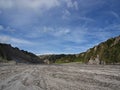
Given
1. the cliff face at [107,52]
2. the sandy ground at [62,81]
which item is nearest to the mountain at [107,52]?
the cliff face at [107,52]

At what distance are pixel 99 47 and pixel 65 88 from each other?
147 meters

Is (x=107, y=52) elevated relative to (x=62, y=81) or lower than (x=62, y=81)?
elevated

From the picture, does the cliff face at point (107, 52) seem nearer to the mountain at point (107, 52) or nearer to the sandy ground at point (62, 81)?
the mountain at point (107, 52)

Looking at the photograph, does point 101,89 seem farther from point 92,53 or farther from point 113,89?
point 92,53

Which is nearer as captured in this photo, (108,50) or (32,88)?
(32,88)

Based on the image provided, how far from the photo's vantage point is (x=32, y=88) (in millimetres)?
13969

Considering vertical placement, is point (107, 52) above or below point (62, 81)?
above

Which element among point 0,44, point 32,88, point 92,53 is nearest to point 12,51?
point 0,44

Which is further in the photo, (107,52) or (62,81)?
(107,52)

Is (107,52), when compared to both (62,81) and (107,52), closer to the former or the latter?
(107,52)

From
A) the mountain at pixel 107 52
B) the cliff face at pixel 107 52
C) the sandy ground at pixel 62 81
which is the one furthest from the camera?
the cliff face at pixel 107 52

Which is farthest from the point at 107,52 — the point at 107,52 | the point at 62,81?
the point at 62,81

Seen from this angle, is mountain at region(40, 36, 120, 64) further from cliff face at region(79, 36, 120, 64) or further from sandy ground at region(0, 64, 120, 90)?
sandy ground at region(0, 64, 120, 90)

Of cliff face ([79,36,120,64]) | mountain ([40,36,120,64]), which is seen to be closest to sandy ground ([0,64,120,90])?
mountain ([40,36,120,64])
